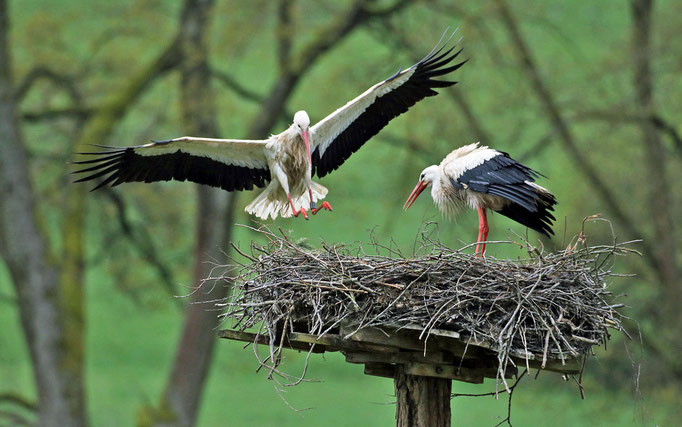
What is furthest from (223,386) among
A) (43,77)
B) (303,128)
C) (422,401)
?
(422,401)

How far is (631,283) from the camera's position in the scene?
14.7m

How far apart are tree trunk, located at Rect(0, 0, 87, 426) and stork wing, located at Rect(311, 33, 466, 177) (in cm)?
612

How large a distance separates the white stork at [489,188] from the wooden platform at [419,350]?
48.1 inches

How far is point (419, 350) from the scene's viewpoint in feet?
17.0

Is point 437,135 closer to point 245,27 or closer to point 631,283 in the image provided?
point 245,27

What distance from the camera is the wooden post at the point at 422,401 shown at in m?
5.40

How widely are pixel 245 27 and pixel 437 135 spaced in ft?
10.3

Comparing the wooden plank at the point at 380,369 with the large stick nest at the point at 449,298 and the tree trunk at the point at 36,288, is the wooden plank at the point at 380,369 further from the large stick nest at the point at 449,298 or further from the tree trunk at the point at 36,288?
the tree trunk at the point at 36,288

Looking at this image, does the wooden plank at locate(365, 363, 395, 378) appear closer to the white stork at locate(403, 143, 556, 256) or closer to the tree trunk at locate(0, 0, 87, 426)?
the white stork at locate(403, 143, 556, 256)

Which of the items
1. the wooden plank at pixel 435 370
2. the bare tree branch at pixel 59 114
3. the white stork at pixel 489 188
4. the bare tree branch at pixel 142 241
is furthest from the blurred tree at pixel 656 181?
the wooden plank at pixel 435 370

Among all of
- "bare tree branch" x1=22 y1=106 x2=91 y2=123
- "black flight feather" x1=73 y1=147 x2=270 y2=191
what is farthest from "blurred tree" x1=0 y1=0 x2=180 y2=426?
"black flight feather" x1=73 y1=147 x2=270 y2=191

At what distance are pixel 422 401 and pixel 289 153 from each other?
2.48 m

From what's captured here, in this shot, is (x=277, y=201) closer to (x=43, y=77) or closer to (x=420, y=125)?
(x=420, y=125)

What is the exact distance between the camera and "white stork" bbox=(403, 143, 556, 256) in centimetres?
648
